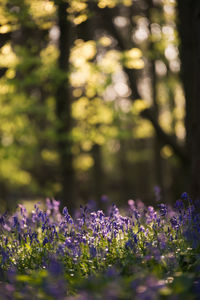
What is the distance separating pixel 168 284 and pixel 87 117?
9586mm

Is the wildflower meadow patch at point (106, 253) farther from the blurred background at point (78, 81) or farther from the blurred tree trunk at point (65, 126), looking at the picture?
the blurred tree trunk at point (65, 126)

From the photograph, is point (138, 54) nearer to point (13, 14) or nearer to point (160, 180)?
point (13, 14)

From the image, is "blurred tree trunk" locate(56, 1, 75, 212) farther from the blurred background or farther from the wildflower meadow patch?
the wildflower meadow patch

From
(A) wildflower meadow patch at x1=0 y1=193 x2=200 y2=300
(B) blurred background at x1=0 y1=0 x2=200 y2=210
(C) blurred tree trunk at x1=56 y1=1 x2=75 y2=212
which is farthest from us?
(C) blurred tree trunk at x1=56 y1=1 x2=75 y2=212

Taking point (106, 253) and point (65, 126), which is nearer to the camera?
point (106, 253)

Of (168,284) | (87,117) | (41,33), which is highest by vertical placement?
(41,33)

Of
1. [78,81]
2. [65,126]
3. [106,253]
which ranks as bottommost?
[106,253]

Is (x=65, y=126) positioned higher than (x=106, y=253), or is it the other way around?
(x=65, y=126)

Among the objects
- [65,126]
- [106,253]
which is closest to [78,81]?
[65,126]

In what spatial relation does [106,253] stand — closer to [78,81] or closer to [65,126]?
[65,126]

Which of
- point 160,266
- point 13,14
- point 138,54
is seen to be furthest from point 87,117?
→ point 160,266

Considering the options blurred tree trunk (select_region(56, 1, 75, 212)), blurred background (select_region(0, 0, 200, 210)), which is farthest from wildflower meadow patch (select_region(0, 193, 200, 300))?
blurred tree trunk (select_region(56, 1, 75, 212))

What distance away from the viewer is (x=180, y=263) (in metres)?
3.90

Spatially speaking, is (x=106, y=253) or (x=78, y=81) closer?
(x=106, y=253)
